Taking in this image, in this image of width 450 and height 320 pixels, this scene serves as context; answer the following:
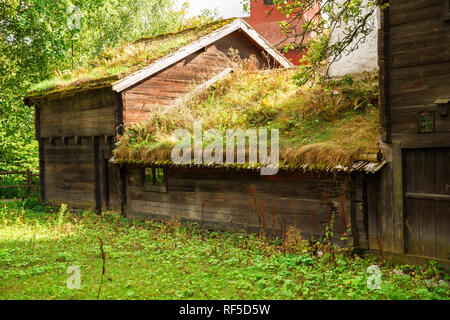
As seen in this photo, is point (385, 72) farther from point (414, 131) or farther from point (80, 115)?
point (80, 115)

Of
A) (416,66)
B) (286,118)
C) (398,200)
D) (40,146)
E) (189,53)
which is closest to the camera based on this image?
(416,66)

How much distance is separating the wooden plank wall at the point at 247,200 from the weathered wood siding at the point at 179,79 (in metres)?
2.16

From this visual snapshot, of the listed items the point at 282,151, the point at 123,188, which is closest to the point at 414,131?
the point at 282,151

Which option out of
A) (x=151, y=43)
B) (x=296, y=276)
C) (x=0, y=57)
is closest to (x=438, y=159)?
(x=296, y=276)

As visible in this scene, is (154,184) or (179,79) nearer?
(154,184)

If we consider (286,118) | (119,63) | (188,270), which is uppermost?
(119,63)

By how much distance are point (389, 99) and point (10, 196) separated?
66.3 ft

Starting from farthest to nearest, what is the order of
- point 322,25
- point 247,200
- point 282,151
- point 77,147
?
1. point 77,147
2. point 247,200
3. point 282,151
4. point 322,25

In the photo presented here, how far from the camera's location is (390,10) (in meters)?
8.82

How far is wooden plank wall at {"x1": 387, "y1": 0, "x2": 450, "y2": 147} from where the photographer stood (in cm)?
812

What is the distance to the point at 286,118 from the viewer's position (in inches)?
473

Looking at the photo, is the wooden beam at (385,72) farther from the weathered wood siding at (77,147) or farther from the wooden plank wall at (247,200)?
the weathered wood siding at (77,147)

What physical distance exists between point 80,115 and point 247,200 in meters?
8.19
